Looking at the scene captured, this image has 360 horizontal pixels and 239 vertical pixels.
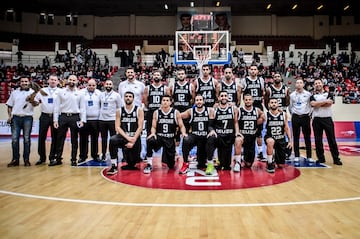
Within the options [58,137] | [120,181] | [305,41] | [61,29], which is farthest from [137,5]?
[120,181]

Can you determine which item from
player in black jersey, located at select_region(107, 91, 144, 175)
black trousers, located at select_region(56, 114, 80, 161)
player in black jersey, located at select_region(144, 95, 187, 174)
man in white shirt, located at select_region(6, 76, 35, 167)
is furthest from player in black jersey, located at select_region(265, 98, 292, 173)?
man in white shirt, located at select_region(6, 76, 35, 167)

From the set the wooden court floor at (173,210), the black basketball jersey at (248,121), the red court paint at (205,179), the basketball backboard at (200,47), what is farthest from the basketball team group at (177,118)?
the basketball backboard at (200,47)

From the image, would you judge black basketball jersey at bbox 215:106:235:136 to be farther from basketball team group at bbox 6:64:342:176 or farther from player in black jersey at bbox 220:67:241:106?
player in black jersey at bbox 220:67:241:106

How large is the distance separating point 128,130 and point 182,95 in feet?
4.59

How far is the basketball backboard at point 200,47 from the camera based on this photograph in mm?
20883

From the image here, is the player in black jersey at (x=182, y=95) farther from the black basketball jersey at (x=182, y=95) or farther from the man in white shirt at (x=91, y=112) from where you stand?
the man in white shirt at (x=91, y=112)

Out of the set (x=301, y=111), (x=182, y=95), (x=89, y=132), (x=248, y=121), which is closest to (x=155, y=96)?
(x=182, y=95)

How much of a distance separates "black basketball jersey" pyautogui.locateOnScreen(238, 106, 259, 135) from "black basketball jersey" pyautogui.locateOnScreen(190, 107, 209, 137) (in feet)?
2.42

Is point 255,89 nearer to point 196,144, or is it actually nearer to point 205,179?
point 196,144

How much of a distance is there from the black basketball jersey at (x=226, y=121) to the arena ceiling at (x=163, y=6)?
74.7ft

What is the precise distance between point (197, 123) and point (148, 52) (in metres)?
25.6

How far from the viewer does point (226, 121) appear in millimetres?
7094

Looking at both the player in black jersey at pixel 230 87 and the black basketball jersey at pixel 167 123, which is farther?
the player in black jersey at pixel 230 87

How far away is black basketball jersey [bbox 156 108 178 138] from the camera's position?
23.1 feet
